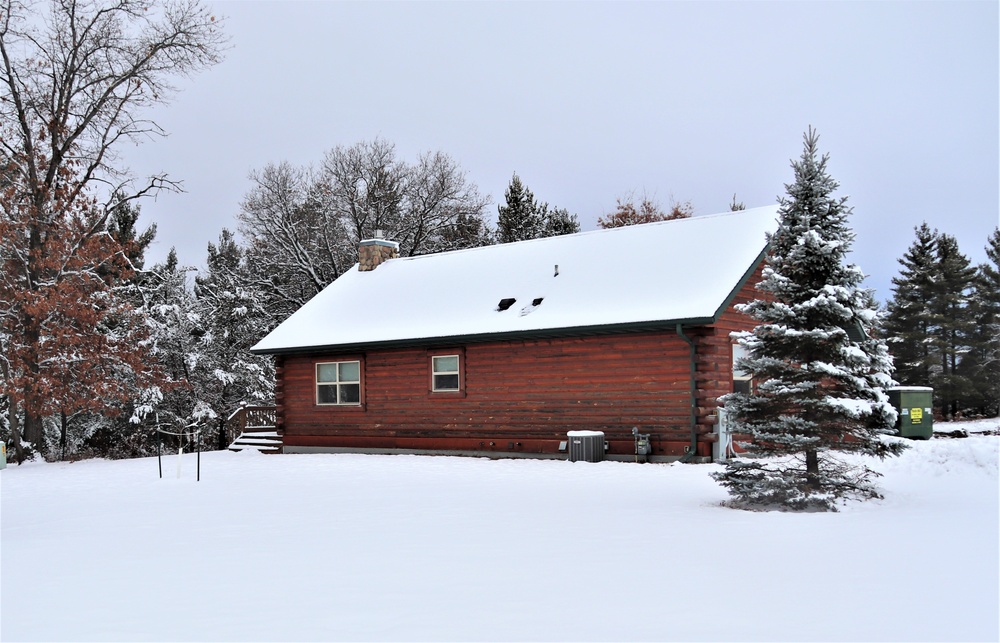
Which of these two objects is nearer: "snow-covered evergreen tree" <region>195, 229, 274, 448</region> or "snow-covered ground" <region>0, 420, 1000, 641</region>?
"snow-covered ground" <region>0, 420, 1000, 641</region>

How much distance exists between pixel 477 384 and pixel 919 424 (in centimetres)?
1177

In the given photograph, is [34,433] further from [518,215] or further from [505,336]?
[518,215]

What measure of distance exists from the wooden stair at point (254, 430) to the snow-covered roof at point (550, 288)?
112 inches

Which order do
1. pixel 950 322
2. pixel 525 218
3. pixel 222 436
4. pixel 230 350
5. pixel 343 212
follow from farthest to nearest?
pixel 525 218, pixel 343 212, pixel 950 322, pixel 230 350, pixel 222 436

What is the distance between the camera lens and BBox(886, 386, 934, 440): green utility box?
23.9 metres

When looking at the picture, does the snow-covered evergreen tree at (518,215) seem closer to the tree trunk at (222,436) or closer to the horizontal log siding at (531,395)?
the tree trunk at (222,436)

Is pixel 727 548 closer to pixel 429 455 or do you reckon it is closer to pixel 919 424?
pixel 429 455

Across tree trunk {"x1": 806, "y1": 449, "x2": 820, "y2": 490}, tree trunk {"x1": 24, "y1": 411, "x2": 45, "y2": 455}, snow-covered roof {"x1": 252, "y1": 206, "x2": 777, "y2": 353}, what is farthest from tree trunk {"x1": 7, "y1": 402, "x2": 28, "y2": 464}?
tree trunk {"x1": 806, "y1": 449, "x2": 820, "y2": 490}

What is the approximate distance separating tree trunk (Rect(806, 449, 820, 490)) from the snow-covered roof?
216 inches

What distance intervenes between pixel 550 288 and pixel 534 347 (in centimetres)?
182

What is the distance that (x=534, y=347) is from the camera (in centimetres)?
2033

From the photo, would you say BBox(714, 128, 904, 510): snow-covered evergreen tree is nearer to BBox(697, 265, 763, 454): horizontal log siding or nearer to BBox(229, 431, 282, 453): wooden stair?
BBox(697, 265, 763, 454): horizontal log siding

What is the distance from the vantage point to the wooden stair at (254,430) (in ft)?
84.2

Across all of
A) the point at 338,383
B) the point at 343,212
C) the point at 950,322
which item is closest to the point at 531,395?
the point at 338,383
